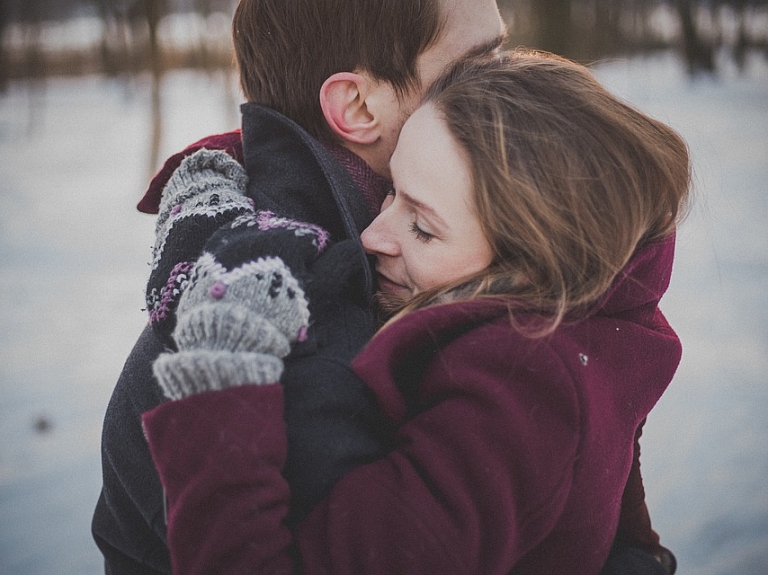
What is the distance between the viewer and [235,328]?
982 millimetres

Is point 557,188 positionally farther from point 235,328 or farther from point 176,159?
point 176,159

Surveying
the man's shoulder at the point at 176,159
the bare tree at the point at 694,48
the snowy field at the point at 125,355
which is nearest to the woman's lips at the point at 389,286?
the man's shoulder at the point at 176,159

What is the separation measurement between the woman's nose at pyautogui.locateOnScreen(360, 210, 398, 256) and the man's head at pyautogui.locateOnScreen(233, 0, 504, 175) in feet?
1.01

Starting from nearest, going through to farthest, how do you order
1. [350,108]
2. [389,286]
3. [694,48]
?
1. [389,286]
2. [350,108]
3. [694,48]

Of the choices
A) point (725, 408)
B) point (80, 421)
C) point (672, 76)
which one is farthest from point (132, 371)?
point (672, 76)

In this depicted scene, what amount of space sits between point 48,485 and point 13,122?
664 inches

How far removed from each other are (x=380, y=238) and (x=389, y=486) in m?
0.49

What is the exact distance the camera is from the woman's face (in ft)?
3.87

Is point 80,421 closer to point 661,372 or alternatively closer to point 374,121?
point 374,121

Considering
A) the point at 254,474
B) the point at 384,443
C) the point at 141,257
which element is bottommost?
the point at 141,257

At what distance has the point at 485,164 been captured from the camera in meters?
Result: 1.14

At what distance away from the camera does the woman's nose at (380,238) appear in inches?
49.1

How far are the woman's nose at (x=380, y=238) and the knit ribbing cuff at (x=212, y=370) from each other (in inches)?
13.8

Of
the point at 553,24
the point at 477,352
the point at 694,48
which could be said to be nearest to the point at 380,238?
the point at 477,352
